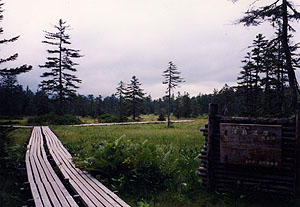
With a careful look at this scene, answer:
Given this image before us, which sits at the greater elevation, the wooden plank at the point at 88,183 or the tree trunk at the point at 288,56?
the tree trunk at the point at 288,56

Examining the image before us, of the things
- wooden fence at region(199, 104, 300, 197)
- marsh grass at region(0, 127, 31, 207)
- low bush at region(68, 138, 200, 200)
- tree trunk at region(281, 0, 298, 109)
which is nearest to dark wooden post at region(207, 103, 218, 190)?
wooden fence at region(199, 104, 300, 197)

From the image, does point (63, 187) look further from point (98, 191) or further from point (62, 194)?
point (98, 191)

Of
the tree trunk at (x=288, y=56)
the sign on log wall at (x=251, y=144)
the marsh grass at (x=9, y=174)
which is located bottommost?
the marsh grass at (x=9, y=174)

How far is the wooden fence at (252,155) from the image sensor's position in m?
5.58

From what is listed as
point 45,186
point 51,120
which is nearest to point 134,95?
point 51,120

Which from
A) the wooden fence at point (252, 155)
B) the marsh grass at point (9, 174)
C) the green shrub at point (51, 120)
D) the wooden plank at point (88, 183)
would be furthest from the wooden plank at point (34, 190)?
the green shrub at point (51, 120)

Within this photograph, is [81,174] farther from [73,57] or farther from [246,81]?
[73,57]

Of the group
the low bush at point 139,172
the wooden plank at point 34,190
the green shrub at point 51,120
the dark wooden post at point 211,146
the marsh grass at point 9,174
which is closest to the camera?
the wooden plank at point 34,190

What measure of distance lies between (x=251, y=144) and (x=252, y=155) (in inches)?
11.3

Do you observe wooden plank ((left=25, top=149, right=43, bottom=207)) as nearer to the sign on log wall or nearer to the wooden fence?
the wooden fence

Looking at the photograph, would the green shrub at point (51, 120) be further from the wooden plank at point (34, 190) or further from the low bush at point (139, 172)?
the low bush at point (139, 172)

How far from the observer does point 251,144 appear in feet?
19.5

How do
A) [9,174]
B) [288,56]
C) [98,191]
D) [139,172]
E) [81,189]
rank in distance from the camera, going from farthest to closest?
[288,56] < [9,174] < [139,172] < [81,189] < [98,191]

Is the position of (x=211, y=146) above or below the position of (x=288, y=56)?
below
